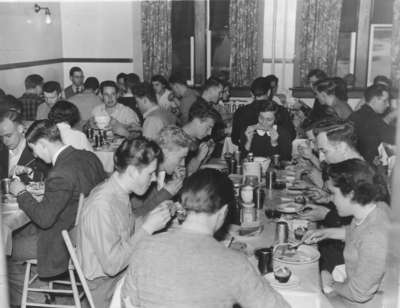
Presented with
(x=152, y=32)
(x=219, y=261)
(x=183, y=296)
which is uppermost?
(x=152, y=32)

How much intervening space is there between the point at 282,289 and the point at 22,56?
6.71 metres

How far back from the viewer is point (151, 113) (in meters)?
5.52

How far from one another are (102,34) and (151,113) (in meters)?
4.36

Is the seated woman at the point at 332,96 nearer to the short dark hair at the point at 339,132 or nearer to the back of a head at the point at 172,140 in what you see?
the short dark hair at the point at 339,132

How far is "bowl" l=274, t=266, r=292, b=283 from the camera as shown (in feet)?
8.25

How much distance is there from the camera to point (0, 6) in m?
7.62

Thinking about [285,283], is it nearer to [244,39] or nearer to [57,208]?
[57,208]

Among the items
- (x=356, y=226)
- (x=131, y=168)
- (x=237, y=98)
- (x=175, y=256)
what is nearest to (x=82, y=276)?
(x=131, y=168)

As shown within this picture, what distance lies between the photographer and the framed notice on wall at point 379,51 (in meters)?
8.62

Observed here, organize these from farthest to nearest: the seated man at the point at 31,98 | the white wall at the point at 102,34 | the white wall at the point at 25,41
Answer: the white wall at the point at 102,34 → the white wall at the point at 25,41 → the seated man at the point at 31,98

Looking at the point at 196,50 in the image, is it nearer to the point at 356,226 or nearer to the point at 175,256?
the point at 356,226

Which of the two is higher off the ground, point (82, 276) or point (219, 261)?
point (219, 261)

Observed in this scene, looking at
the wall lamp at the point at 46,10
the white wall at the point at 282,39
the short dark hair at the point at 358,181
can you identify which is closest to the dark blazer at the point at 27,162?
the short dark hair at the point at 358,181

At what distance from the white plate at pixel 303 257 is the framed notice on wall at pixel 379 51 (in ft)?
20.7
